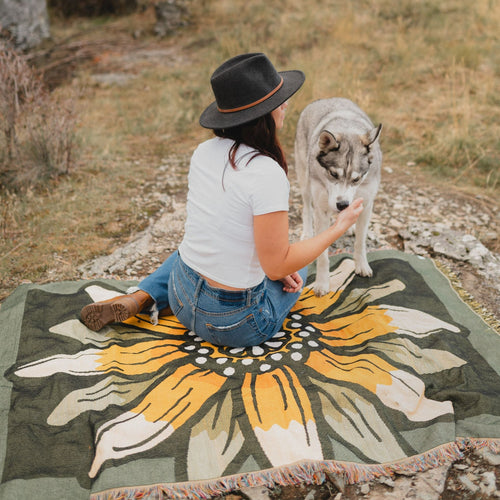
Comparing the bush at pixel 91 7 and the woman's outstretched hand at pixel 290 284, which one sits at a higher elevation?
the bush at pixel 91 7

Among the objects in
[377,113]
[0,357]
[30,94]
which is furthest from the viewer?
[377,113]

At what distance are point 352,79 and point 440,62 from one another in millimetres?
2197

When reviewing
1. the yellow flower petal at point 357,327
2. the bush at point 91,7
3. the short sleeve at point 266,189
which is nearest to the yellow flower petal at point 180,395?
the yellow flower petal at point 357,327

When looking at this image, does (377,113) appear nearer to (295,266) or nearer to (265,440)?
(295,266)

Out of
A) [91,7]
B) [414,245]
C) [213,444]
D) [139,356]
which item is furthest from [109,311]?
[91,7]

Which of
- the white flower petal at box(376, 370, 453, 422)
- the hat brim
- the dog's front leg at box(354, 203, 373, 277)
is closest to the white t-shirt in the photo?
the hat brim

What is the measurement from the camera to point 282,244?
7.95 ft

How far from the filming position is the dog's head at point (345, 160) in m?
3.16

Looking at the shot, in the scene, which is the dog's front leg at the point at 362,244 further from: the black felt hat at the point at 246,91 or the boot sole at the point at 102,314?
the boot sole at the point at 102,314

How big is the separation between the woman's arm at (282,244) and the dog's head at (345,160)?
1.39ft

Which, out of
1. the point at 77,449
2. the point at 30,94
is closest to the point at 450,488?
the point at 77,449

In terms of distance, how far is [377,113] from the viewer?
7.12m

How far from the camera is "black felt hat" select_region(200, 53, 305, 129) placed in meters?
2.29

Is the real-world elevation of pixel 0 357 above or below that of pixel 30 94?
below
